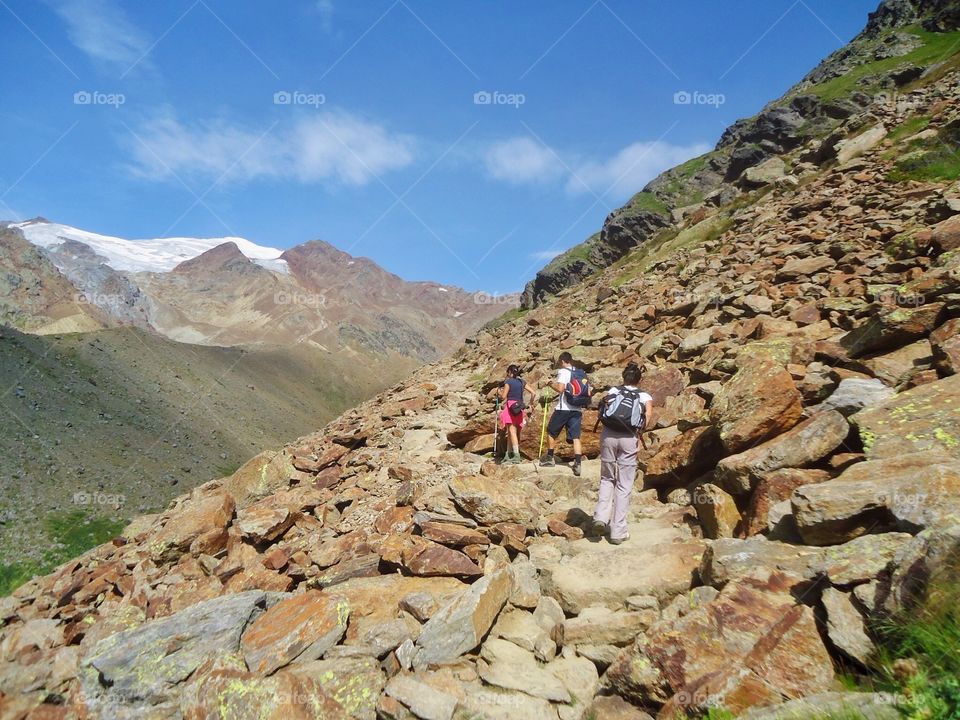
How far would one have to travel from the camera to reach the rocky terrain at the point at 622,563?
4406mm

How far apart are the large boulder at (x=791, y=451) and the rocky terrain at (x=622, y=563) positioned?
0.03 m

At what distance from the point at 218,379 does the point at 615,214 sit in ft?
245

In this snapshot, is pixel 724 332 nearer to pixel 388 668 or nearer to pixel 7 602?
pixel 388 668

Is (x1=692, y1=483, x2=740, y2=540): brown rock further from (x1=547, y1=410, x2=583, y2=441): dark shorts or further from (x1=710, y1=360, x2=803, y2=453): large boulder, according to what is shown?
(x1=547, y1=410, x2=583, y2=441): dark shorts

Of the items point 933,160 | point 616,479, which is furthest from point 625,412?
point 933,160

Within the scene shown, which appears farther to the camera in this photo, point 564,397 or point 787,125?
point 787,125

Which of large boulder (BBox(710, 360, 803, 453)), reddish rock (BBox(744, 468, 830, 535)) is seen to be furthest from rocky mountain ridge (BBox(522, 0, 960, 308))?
reddish rock (BBox(744, 468, 830, 535))

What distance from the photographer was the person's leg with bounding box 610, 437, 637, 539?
27.4 ft

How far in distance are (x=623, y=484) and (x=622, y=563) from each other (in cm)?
170

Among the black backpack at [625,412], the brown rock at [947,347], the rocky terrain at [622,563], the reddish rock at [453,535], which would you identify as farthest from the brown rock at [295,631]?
the brown rock at [947,347]

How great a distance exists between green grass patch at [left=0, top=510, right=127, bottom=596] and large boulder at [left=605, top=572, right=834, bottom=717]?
112ft

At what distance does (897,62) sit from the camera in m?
62.6

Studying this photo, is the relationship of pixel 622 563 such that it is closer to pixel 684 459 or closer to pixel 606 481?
pixel 606 481

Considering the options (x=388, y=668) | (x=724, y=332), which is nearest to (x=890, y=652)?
(x=388, y=668)
